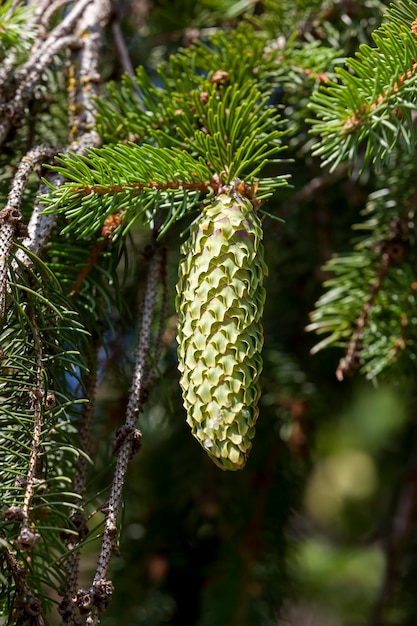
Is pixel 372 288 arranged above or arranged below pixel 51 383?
above

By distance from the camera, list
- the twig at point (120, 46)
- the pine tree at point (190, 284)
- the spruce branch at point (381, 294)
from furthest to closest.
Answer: the twig at point (120, 46) < the spruce branch at point (381, 294) < the pine tree at point (190, 284)

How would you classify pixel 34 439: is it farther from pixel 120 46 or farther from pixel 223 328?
pixel 120 46

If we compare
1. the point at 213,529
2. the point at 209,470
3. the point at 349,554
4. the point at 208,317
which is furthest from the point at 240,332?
the point at 349,554

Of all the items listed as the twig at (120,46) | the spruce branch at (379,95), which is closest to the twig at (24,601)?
the spruce branch at (379,95)

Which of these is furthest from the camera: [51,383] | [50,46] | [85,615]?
[50,46]

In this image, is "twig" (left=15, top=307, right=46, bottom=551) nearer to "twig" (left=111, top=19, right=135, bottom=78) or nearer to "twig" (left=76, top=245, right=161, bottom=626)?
"twig" (left=76, top=245, right=161, bottom=626)

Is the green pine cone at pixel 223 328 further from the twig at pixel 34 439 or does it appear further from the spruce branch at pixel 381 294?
the spruce branch at pixel 381 294

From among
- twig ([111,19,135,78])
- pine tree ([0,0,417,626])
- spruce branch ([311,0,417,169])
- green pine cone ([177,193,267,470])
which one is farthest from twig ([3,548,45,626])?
twig ([111,19,135,78])

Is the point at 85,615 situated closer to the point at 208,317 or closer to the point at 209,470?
the point at 208,317
